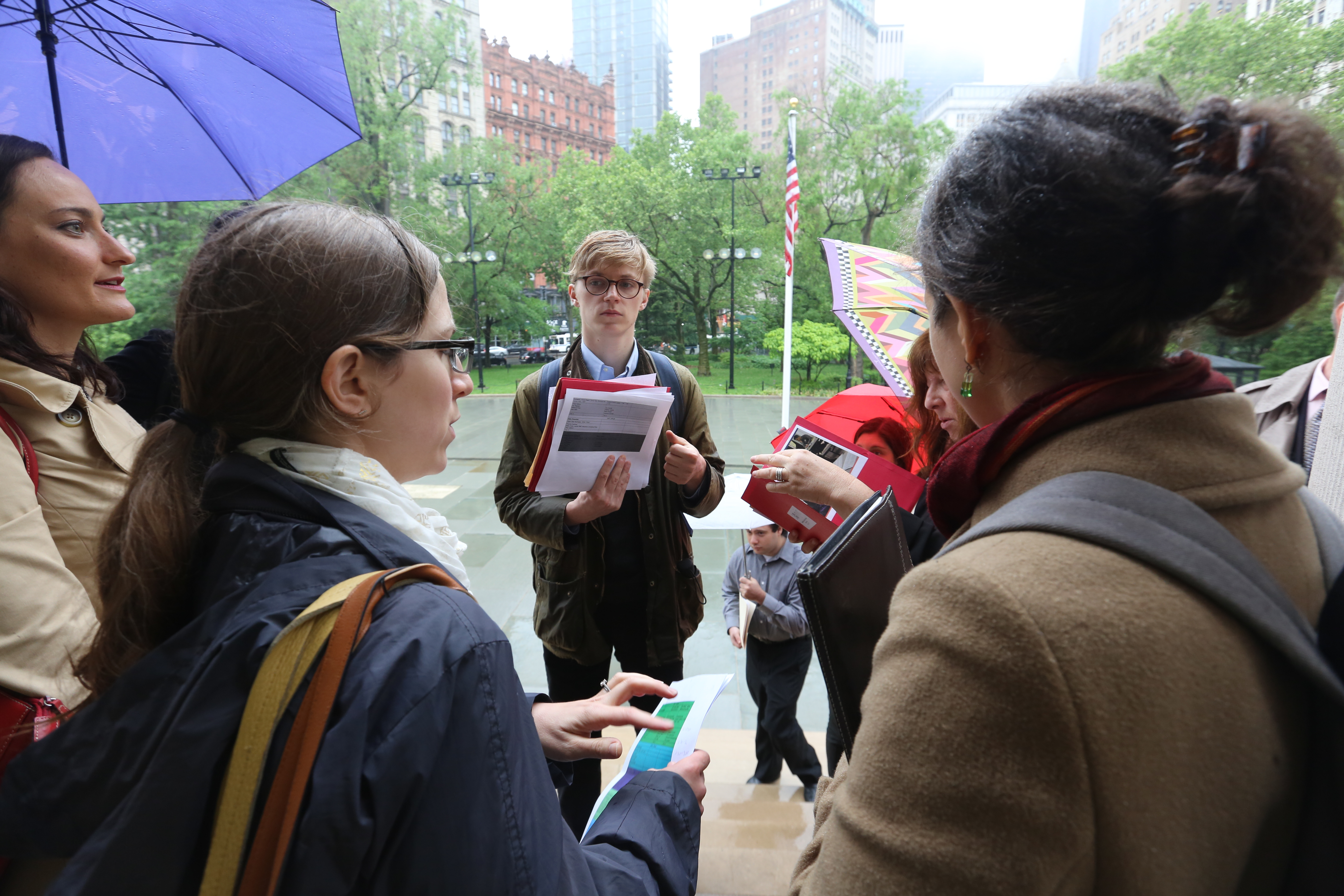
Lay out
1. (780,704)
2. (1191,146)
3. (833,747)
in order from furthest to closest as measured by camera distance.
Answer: (780,704), (833,747), (1191,146)

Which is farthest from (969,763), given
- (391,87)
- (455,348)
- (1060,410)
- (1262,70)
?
(391,87)

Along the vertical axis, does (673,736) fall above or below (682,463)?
below

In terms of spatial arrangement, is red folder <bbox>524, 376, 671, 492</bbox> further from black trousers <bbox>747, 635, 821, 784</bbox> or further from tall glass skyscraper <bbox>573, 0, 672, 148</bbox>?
tall glass skyscraper <bbox>573, 0, 672, 148</bbox>

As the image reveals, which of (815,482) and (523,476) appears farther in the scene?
(523,476)

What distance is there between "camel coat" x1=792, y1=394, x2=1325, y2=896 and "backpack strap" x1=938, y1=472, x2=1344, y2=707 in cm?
1

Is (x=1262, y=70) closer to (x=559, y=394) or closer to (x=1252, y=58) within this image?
(x=1252, y=58)

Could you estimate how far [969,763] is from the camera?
2.03 feet

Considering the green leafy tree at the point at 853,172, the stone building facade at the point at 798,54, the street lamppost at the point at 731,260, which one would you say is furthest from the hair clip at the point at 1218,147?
the stone building facade at the point at 798,54

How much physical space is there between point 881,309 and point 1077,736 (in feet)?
6.83

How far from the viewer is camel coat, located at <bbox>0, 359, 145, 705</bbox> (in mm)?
1193

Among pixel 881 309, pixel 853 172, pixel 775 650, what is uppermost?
pixel 853 172

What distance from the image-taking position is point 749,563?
3.36 m

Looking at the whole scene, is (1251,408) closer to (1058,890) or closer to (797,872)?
(1058,890)

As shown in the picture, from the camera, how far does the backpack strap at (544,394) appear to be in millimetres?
2520
